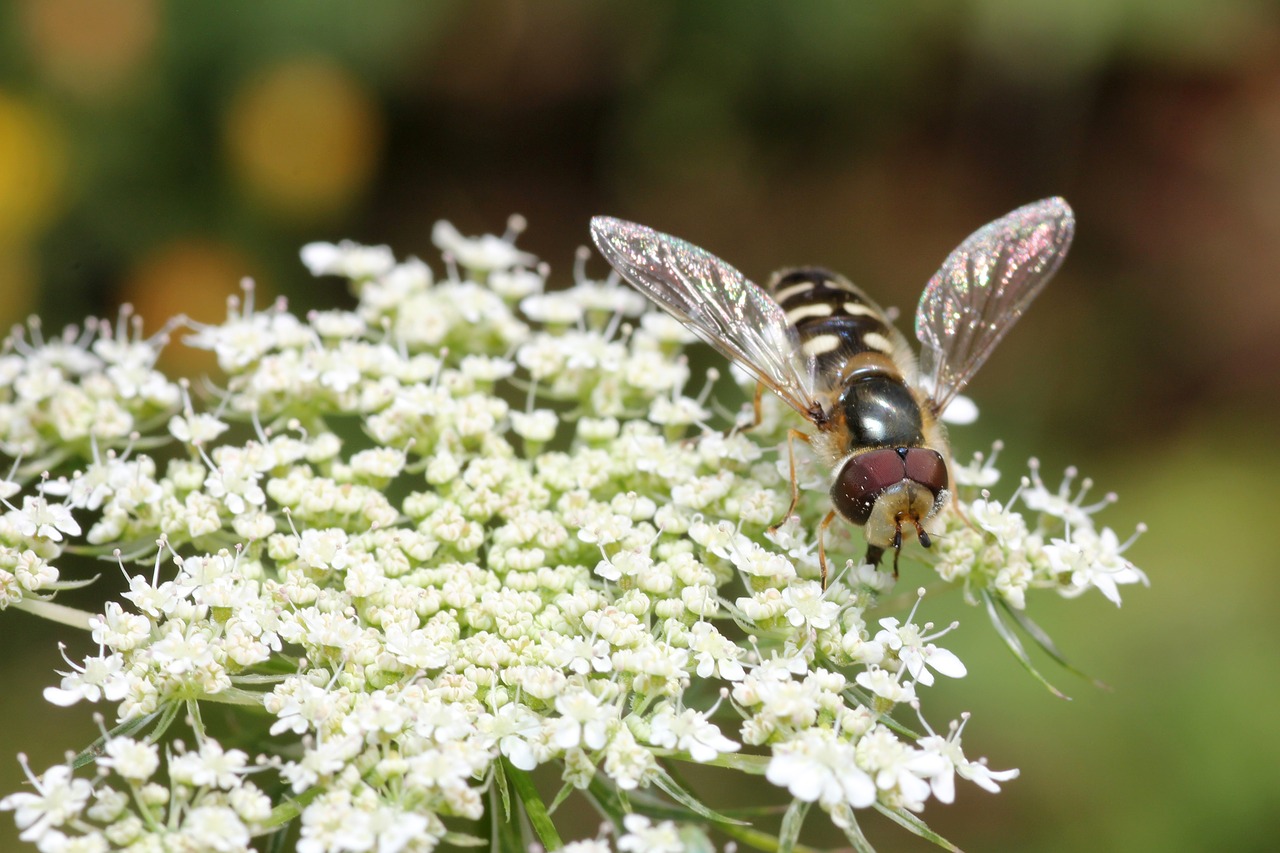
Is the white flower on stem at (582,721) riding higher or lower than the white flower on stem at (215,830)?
higher

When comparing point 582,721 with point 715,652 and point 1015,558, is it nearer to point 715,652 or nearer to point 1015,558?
point 715,652

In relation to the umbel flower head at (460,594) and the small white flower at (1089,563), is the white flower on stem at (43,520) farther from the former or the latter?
the small white flower at (1089,563)

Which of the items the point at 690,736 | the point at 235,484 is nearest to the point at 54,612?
the point at 235,484

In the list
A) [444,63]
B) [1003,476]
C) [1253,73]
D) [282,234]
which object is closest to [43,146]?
[282,234]

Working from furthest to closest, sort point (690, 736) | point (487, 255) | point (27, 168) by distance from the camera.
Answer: point (27, 168), point (487, 255), point (690, 736)

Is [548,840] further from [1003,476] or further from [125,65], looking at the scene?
[125,65]

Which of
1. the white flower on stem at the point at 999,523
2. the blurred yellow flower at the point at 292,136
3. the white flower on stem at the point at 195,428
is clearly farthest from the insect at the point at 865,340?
the blurred yellow flower at the point at 292,136
